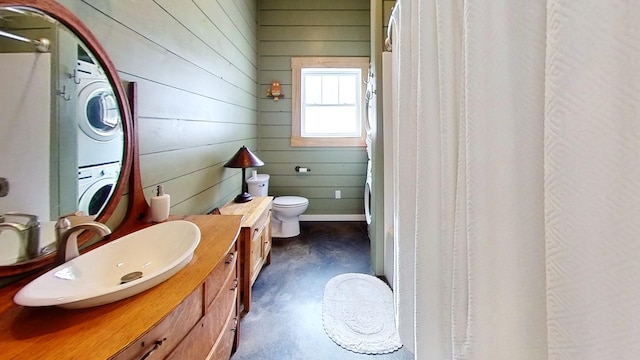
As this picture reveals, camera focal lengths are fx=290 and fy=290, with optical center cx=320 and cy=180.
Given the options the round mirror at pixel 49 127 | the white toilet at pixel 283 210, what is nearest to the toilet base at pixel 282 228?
the white toilet at pixel 283 210

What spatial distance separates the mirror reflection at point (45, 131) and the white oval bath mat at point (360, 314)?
4.58 feet

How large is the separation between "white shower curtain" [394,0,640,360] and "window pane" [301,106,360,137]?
2.86 metres

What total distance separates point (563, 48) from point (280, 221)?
3060mm

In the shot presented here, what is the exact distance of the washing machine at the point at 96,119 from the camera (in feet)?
3.40

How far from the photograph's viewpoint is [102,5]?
113 centimetres

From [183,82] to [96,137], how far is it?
83 centimetres

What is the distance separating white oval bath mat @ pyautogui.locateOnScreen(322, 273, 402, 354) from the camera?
162cm

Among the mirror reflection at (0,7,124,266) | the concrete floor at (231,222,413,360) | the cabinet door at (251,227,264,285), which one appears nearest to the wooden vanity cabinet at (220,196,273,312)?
the cabinet door at (251,227,264,285)

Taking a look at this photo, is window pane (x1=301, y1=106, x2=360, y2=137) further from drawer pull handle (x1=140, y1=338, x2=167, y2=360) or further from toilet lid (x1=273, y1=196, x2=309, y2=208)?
drawer pull handle (x1=140, y1=338, x2=167, y2=360)

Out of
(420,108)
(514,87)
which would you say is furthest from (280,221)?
(514,87)

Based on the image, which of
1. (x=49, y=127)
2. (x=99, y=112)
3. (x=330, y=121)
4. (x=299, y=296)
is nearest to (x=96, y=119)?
(x=99, y=112)

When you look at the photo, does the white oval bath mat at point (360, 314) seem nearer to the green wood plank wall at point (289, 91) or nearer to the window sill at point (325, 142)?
the green wood plank wall at point (289, 91)

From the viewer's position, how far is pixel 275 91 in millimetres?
3713

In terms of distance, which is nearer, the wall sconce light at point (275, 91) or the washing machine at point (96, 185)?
the washing machine at point (96, 185)
